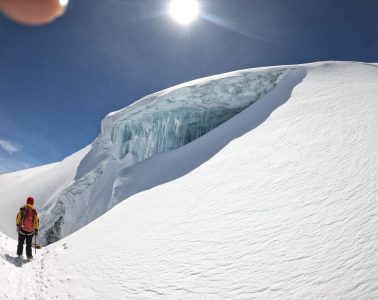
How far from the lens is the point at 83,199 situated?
17.5 meters

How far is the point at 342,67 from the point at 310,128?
23.3 feet

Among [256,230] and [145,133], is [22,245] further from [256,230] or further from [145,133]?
[145,133]

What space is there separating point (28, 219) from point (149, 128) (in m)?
10.1

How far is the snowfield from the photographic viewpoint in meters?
2.36

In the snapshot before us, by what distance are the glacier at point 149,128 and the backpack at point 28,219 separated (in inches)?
198

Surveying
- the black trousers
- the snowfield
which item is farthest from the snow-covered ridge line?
the black trousers

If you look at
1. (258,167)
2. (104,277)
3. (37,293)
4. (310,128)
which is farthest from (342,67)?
(37,293)

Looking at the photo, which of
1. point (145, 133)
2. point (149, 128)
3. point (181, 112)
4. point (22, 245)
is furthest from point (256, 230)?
point (145, 133)

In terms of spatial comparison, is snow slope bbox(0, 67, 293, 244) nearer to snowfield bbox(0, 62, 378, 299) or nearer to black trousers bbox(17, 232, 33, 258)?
black trousers bbox(17, 232, 33, 258)

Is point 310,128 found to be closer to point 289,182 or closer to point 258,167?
point 258,167

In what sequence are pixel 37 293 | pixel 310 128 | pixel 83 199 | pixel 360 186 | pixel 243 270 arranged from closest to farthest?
pixel 243 270 < pixel 360 186 < pixel 37 293 < pixel 310 128 < pixel 83 199

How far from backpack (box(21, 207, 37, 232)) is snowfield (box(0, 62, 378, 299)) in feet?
2.49

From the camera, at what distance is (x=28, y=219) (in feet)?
19.7

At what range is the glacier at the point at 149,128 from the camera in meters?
12.9
